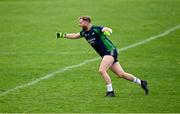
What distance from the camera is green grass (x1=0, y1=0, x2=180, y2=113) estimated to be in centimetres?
1758

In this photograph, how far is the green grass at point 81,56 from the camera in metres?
17.6

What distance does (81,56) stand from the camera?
25391mm

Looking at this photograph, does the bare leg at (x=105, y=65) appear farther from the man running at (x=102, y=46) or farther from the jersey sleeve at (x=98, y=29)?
the jersey sleeve at (x=98, y=29)

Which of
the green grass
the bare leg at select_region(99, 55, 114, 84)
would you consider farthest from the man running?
the green grass

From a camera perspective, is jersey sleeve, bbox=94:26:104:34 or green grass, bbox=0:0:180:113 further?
jersey sleeve, bbox=94:26:104:34

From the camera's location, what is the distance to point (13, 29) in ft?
101

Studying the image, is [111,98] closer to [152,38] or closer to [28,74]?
[28,74]

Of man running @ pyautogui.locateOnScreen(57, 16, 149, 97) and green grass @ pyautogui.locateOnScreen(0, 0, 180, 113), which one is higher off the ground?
man running @ pyautogui.locateOnScreen(57, 16, 149, 97)

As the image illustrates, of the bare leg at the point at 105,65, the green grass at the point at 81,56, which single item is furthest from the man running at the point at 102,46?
the green grass at the point at 81,56

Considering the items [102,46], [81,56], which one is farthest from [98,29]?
[81,56]

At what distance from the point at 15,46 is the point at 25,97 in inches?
359

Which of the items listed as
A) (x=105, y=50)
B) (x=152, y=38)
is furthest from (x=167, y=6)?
(x=105, y=50)

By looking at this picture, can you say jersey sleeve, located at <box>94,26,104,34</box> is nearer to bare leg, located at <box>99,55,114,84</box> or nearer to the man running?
the man running

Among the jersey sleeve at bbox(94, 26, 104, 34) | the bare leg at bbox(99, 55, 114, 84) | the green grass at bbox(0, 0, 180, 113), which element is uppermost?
the jersey sleeve at bbox(94, 26, 104, 34)
